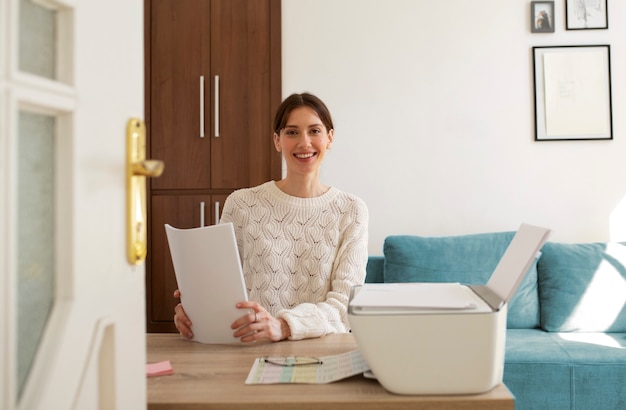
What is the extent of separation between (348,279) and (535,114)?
5.96 feet

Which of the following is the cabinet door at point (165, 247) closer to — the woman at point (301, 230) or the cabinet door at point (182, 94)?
the cabinet door at point (182, 94)

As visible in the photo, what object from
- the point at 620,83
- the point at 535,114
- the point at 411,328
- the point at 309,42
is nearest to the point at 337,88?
the point at 309,42

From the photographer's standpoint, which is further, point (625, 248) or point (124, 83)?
point (625, 248)

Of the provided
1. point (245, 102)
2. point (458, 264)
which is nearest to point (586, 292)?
point (458, 264)

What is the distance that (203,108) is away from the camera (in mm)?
3281

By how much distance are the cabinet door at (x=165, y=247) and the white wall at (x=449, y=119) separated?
0.68 meters

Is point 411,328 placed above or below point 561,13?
below

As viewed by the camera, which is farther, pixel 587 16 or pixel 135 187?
pixel 587 16

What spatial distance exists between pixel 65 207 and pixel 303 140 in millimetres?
1390

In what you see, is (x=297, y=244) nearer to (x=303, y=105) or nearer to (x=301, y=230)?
(x=301, y=230)

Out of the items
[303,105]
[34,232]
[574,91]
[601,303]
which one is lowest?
[601,303]

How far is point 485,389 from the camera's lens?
1.01 m

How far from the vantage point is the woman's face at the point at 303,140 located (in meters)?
2.04

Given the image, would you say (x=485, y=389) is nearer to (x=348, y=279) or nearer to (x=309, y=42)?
(x=348, y=279)
